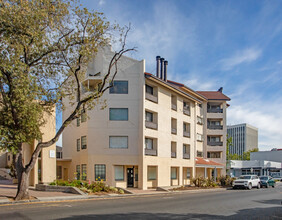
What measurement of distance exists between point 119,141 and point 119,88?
17.5 ft

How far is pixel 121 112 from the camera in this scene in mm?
32688

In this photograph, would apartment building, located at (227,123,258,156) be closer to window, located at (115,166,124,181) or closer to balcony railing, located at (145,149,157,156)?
balcony railing, located at (145,149,157,156)

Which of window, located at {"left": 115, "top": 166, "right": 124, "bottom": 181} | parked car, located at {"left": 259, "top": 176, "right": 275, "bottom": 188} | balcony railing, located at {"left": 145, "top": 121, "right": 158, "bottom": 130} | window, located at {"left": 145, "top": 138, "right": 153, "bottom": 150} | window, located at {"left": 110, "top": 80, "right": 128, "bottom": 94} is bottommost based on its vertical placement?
parked car, located at {"left": 259, "top": 176, "right": 275, "bottom": 188}

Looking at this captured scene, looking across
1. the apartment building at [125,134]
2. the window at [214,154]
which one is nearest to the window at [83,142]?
the apartment building at [125,134]

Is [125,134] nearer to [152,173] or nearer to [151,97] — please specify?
[151,97]

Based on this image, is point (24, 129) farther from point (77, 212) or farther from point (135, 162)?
point (135, 162)

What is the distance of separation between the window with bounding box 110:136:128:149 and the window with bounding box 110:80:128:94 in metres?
4.56

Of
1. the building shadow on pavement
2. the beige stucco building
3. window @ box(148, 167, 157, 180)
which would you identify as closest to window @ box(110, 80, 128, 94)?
the beige stucco building

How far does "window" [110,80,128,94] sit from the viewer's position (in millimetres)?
32688

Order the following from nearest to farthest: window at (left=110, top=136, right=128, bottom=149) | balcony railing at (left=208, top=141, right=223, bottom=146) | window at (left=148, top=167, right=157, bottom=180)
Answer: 1. window at (left=110, top=136, right=128, bottom=149)
2. window at (left=148, top=167, right=157, bottom=180)
3. balcony railing at (left=208, top=141, right=223, bottom=146)

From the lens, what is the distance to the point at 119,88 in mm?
32875

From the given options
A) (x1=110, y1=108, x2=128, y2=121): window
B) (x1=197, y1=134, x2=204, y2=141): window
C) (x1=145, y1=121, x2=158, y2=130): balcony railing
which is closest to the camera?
(x1=110, y1=108, x2=128, y2=121): window

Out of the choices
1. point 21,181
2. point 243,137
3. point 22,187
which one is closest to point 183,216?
point 22,187

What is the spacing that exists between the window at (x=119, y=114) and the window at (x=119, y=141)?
184 centimetres
